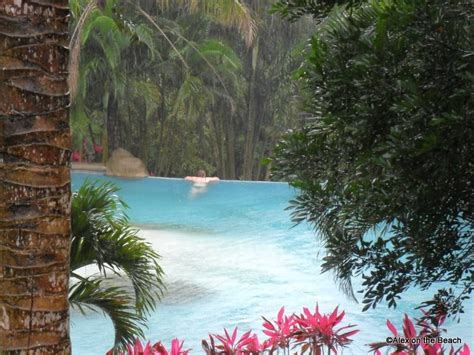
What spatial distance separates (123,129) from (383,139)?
564 inches

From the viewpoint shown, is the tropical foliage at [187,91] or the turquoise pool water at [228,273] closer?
the turquoise pool water at [228,273]

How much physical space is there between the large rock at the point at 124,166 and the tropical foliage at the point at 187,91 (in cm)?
76

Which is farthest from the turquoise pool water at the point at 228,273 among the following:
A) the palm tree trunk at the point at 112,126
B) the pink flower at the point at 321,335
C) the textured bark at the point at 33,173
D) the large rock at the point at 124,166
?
the textured bark at the point at 33,173

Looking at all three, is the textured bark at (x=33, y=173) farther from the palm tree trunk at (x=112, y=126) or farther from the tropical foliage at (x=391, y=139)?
the palm tree trunk at (x=112, y=126)

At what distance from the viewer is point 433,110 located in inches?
57.6

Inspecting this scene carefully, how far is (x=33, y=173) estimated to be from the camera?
178 cm

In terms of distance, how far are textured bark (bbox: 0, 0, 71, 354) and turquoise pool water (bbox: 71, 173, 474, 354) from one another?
4183 millimetres

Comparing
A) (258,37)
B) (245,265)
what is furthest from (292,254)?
(258,37)

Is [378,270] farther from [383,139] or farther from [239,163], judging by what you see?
[239,163]

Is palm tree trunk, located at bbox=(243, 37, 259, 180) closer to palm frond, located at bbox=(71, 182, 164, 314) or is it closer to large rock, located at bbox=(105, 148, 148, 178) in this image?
large rock, located at bbox=(105, 148, 148, 178)

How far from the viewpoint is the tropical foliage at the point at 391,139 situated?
149cm

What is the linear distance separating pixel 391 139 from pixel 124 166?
13.0 m

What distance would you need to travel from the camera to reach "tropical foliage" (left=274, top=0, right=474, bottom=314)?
1.49 meters

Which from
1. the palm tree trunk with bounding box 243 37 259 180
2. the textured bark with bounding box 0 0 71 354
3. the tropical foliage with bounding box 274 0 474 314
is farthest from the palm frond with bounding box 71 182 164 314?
the palm tree trunk with bounding box 243 37 259 180
